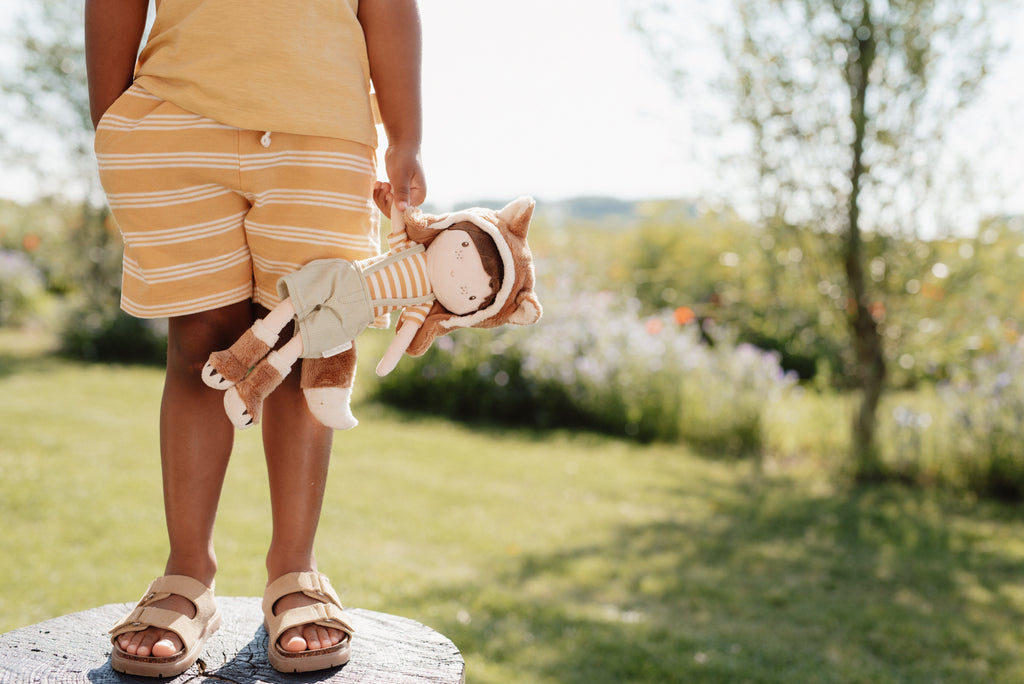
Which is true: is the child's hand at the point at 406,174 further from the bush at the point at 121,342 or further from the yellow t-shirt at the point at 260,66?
the bush at the point at 121,342

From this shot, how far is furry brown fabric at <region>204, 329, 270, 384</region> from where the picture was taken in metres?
1.45

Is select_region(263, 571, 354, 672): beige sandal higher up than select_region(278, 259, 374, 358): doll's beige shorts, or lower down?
lower down

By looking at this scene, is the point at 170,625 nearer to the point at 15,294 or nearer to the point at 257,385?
Answer: the point at 257,385

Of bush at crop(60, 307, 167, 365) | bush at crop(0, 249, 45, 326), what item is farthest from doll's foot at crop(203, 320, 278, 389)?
bush at crop(0, 249, 45, 326)

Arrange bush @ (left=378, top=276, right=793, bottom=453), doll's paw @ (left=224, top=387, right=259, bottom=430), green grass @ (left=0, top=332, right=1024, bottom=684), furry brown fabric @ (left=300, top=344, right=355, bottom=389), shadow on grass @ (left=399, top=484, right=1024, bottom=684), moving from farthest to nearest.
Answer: bush @ (left=378, top=276, right=793, bottom=453) → green grass @ (left=0, top=332, right=1024, bottom=684) → shadow on grass @ (left=399, top=484, right=1024, bottom=684) → furry brown fabric @ (left=300, top=344, right=355, bottom=389) → doll's paw @ (left=224, top=387, right=259, bottom=430)

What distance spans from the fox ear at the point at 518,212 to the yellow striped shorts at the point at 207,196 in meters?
0.28

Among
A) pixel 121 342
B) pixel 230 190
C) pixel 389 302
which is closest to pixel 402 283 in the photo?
pixel 389 302

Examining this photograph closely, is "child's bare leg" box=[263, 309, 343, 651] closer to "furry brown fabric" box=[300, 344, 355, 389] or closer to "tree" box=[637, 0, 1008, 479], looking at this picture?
"furry brown fabric" box=[300, 344, 355, 389]

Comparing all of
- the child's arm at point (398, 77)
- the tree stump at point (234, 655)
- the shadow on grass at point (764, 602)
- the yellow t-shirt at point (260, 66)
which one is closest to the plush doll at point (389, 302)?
the child's arm at point (398, 77)

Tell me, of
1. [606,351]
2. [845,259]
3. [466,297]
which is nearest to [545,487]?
[606,351]

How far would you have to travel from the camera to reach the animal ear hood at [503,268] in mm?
1505

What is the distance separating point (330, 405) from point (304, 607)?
0.41 meters

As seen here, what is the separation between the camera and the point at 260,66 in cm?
151

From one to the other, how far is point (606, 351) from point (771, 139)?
7.07 feet
